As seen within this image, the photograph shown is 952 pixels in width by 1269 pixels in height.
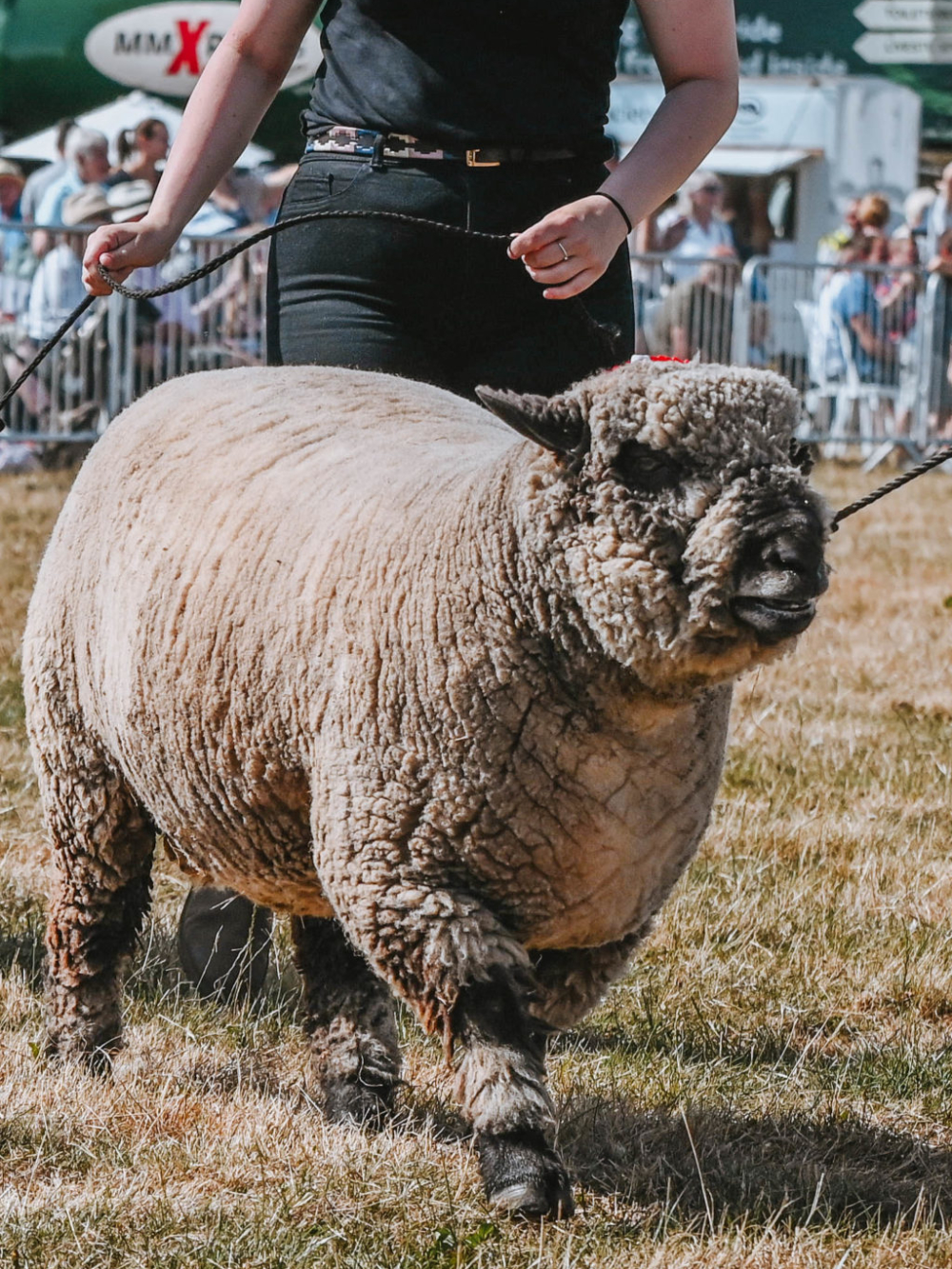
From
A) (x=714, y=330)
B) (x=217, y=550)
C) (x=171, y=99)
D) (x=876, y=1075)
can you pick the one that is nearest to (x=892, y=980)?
(x=876, y=1075)

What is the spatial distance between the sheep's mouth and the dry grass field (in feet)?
2.90

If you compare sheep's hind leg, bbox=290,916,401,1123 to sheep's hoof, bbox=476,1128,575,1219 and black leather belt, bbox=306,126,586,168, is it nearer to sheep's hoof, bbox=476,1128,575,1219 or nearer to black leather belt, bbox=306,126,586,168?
sheep's hoof, bbox=476,1128,575,1219

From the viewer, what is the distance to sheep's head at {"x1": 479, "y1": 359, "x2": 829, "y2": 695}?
2.31 m

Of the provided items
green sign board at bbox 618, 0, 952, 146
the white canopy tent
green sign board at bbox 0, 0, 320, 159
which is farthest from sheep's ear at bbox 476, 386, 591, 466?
green sign board at bbox 618, 0, 952, 146

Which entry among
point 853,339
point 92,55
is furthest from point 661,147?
point 92,55

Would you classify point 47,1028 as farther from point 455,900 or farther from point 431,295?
point 431,295

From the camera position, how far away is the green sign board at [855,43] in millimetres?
19625

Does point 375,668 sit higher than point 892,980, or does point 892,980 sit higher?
point 375,668

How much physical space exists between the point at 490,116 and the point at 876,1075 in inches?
70.6

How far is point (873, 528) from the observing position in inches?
438

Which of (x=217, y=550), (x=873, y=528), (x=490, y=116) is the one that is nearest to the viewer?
(x=217, y=550)

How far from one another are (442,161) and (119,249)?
58cm

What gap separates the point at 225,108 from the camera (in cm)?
343

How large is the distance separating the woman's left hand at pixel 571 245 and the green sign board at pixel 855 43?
17.5 metres
